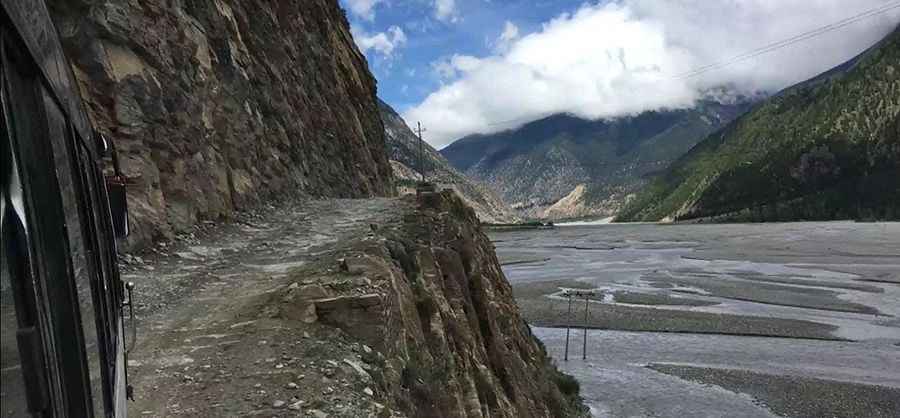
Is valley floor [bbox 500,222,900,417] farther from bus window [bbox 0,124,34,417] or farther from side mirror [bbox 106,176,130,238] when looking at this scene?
bus window [bbox 0,124,34,417]

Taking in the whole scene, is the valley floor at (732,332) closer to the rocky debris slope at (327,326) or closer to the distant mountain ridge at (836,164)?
the rocky debris slope at (327,326)

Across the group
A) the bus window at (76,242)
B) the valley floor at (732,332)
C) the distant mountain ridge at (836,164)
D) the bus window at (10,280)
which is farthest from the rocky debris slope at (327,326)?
the distant mountain ridge at (836,164)

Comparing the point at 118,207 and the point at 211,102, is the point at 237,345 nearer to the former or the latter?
the point at 118,207

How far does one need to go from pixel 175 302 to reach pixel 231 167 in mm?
10187

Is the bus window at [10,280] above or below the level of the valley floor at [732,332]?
above

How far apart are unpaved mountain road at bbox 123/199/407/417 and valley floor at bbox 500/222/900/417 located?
56.1 ft

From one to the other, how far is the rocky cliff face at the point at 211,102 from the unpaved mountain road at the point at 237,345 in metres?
2.27

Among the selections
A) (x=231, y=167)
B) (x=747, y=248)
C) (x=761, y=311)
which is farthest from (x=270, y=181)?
(x=747, y=248)

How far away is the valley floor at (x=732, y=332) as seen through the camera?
25.2 metres

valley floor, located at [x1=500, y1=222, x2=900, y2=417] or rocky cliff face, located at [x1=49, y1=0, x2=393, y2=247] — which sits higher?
rocky cliff face, located at [x1=49, y1=0, x2=393, y2=247]

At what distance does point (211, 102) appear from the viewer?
59.2 ft

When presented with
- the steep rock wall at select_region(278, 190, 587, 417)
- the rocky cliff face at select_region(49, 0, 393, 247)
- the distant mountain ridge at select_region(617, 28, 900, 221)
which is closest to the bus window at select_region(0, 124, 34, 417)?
the steep rock wall at select_region(278, 190, 587, 417)

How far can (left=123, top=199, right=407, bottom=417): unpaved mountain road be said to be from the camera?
5926 millimetres

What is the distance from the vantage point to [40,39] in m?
2.33
